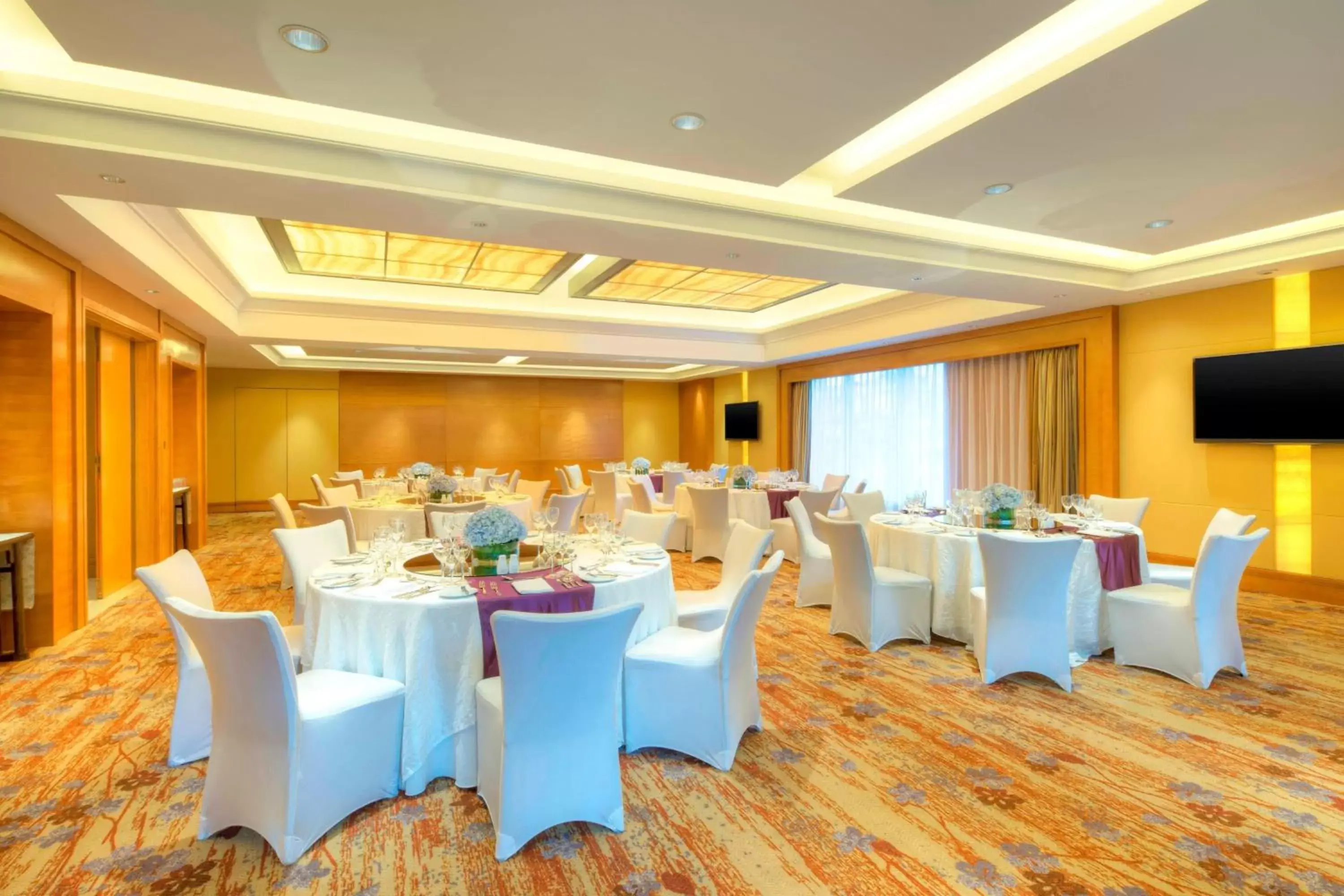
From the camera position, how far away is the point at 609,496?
33.5 feet

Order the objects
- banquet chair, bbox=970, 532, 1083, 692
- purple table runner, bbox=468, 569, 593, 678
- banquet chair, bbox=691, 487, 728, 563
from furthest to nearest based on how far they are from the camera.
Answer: banquet chair, bbox=691, 487, 728, 563
banquet chair, bbox=970, 532, 1083, 692
purple table runner, bbox=468, 569, 593, 678

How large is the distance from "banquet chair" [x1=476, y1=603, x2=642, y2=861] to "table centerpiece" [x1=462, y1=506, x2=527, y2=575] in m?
0.83

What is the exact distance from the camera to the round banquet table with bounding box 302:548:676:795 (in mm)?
2785

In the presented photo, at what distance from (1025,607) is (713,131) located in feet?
10.5

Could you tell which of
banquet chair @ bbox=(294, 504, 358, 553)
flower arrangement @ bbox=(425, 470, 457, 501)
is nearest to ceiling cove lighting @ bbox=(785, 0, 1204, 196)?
banquet chair @ bbox=(294, 504, 358, 553)

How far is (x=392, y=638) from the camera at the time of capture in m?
2.80

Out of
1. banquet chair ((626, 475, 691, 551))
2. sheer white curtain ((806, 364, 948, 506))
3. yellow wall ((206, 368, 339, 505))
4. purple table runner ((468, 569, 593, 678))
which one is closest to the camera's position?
purple table runner ((468, 569, 593, 678))

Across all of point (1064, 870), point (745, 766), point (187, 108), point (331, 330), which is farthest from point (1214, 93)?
point (331, 330)

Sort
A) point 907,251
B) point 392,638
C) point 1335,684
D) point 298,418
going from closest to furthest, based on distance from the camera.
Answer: point 392,638
point 1335,684
point 907,251
point 298,418

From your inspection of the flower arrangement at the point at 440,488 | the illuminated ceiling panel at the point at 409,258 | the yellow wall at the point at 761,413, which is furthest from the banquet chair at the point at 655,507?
the yellow wall at the point at 761,413

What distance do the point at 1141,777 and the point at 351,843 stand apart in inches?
128

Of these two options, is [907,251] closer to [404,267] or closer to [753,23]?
[753,23]

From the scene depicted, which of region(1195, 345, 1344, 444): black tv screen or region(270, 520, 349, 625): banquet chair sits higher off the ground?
region(1195, 345, 1344, 444): black tv screen

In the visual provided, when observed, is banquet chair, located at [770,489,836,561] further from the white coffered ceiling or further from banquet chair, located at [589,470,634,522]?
banquet chair, located at [589,470,634,522]
